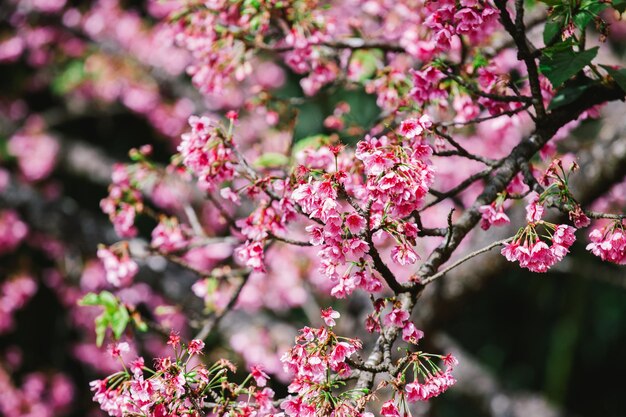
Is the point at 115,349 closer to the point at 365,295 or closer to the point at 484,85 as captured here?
the point at 484,85

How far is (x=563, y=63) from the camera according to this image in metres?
1.27

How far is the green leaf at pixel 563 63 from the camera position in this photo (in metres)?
1.24

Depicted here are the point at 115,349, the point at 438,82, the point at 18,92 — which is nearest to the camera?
the point at 115,349

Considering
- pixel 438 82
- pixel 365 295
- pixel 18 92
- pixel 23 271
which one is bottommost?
pixel 23 271

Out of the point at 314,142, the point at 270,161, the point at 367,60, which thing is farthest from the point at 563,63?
the point at 367,60

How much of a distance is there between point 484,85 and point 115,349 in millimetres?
1037

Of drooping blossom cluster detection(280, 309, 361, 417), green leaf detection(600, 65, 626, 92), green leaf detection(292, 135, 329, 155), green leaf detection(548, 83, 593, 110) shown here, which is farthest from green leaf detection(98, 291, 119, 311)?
green leaf detection(600, 65, 626, 92)

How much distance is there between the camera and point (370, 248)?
1149 mm

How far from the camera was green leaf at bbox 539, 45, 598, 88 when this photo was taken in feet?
4.07

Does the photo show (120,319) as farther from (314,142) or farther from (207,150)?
(314,142)

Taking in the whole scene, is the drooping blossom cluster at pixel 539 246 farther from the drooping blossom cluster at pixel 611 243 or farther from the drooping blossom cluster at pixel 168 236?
the drooping blossom cluster at pixel 168 236

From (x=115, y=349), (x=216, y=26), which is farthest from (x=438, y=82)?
(x=115, y=349)

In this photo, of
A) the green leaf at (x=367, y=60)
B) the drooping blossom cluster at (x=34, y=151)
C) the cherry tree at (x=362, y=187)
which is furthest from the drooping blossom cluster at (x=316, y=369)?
the drooping blossom cluster at (x=34, y=151)

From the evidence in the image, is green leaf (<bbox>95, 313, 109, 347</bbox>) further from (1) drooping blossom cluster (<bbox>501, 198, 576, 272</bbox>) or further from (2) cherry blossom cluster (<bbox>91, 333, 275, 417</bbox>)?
(1) drooping blossom cluster (<bbox>501, 198, 576, 272</bbox>)
